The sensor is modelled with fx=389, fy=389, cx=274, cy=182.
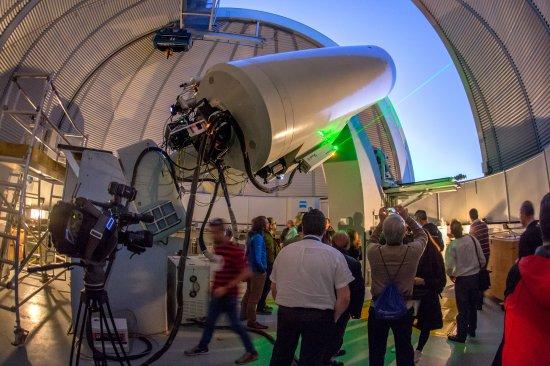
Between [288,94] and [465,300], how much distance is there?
4.09 metres

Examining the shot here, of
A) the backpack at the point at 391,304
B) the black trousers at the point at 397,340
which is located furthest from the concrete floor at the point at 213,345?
the backpack at the point at 391,304

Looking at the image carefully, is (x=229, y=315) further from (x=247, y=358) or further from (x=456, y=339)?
(x=456, y=339)

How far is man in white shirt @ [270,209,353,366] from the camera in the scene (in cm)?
279

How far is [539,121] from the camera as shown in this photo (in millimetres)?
12734

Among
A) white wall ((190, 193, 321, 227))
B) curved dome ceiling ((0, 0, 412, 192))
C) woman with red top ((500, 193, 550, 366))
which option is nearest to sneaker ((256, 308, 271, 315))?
woman with red top ((500, 193, 550, 366))

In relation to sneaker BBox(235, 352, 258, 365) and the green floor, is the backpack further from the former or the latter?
sneaker BBox(235, 352, 258, 365)

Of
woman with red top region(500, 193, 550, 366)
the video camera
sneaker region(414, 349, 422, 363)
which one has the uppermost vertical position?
the video camera

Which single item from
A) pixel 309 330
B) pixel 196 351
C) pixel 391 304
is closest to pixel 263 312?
pixel 196 351

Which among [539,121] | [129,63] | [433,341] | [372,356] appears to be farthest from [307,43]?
[372,356]

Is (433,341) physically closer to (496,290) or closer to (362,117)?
(496,290)

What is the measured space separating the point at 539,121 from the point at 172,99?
15.3m

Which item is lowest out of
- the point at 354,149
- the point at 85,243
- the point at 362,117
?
the point at 85,243

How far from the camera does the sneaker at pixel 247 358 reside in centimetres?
449

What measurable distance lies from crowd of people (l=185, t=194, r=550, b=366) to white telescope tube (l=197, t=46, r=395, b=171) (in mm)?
963
